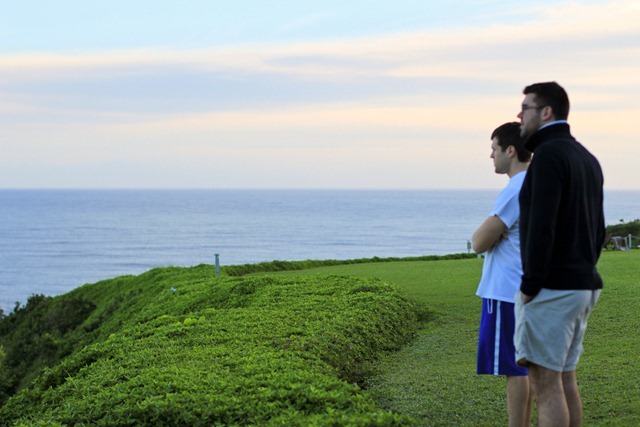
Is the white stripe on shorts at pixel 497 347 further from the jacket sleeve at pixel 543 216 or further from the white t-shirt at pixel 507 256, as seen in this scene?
the jacket sleeve at pixel 543 216

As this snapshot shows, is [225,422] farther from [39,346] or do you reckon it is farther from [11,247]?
[11,247]

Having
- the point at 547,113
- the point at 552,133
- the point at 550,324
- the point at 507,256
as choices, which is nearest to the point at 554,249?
the point at 550,324

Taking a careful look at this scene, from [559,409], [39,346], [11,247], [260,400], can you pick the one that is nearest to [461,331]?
[260,400]

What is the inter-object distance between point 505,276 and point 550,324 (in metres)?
0.90

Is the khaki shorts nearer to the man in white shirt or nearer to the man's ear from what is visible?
the man in white shirt

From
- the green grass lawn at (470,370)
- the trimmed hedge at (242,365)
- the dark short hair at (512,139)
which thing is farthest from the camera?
the green grass lawn at (470,370)

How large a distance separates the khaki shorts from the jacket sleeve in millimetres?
122

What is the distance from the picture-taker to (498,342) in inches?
206

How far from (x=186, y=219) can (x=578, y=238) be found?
146241 millimetres

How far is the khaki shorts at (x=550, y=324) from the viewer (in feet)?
14.1

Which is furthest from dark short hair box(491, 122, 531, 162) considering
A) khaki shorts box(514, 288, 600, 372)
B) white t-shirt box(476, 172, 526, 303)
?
khaki shorts box(514, 288, 600, 372)

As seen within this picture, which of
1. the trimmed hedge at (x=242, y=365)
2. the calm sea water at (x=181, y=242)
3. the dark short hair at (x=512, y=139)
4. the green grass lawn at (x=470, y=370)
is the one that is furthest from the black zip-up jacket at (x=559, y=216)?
the calm sea water at (x=181, y=242)

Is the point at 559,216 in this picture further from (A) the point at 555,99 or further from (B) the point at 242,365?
(B) the point at 242,365

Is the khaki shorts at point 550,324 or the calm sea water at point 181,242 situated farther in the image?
the calm sea water at point 181,242
